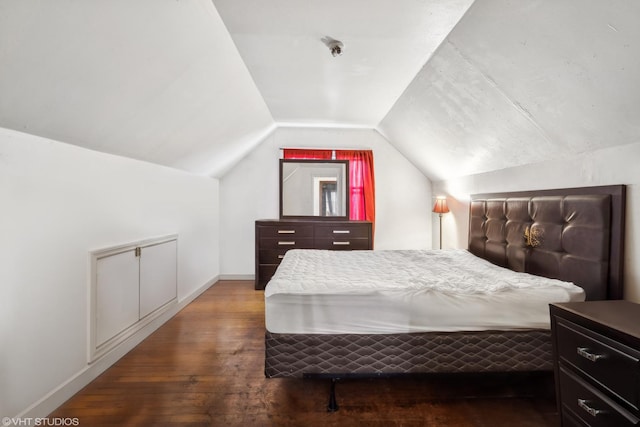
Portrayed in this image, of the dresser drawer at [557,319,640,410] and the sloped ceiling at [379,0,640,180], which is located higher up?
the sloped ceiling at [379,0,640,180]

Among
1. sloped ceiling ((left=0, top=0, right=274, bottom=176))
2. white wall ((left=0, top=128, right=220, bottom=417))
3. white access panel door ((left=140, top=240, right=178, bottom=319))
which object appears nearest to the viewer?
sloped ceiling ((left=0, top=0, right=274, bottom=176))

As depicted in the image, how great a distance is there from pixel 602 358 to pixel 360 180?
336 cm

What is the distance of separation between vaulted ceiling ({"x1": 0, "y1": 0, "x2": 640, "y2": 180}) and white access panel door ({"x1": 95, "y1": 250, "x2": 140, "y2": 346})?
2.68ft

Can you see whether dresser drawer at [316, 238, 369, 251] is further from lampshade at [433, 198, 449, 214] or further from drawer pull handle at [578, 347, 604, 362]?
drawer pull handle at [578, 347, 604, 362]

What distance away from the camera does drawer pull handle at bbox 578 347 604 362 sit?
104 cm

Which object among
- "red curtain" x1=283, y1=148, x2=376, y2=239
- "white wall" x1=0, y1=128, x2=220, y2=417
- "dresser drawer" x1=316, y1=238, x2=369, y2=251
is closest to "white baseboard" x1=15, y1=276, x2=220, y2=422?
"white wall" x1=0, y1=128, x2=220, y2=417

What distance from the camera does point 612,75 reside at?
1263mm

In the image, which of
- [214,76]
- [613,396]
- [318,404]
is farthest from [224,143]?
[613,396]

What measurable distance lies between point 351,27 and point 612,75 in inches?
53.0

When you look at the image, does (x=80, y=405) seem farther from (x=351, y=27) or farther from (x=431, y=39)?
(x=431, y=39)

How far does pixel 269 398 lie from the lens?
167 centimetres

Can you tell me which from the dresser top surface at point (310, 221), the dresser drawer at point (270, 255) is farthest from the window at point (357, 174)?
the dresser drawer at point (270, 255)

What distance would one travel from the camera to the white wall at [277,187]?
166 inches

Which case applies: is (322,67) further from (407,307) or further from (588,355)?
(588,355)
